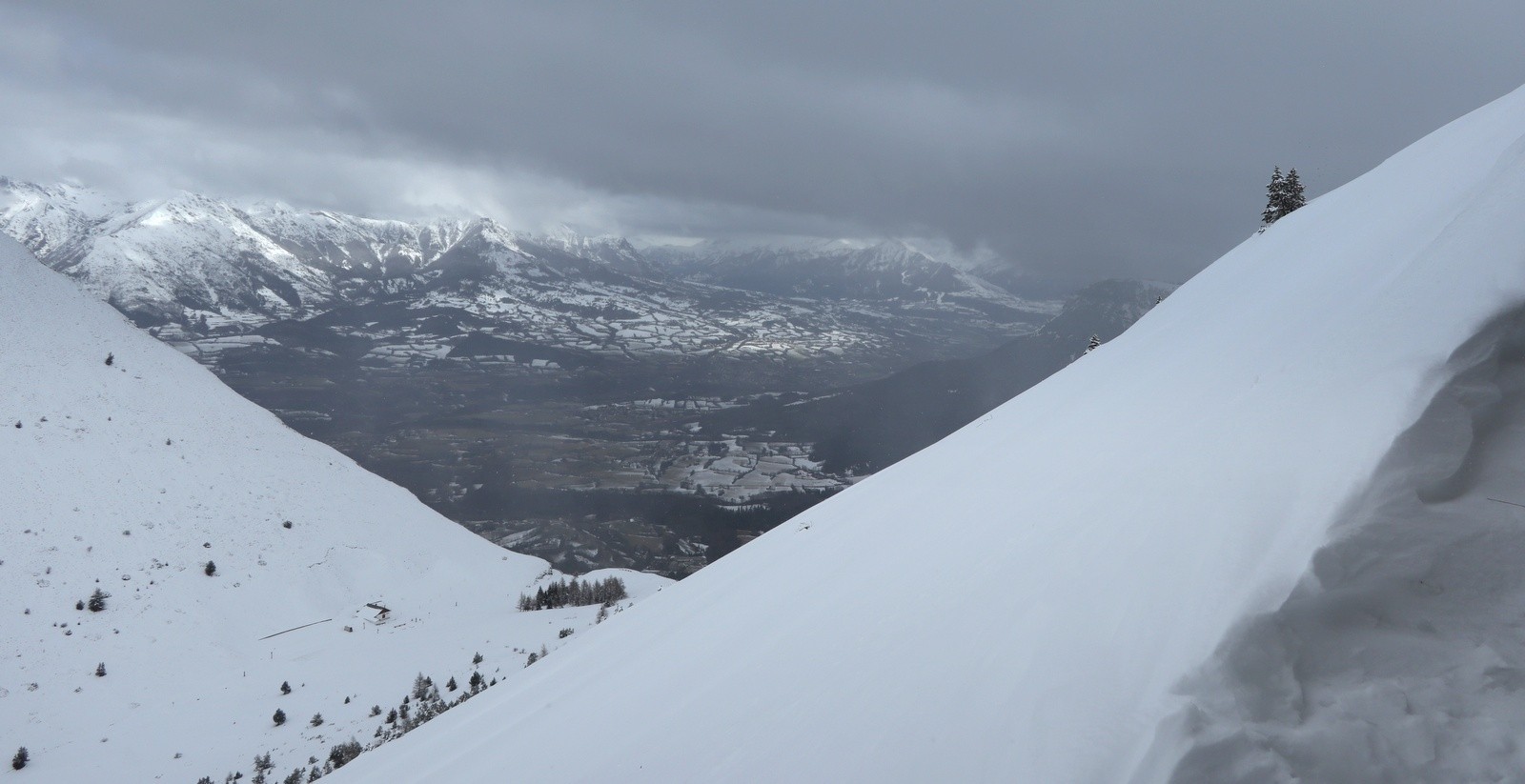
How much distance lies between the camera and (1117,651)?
131 inches

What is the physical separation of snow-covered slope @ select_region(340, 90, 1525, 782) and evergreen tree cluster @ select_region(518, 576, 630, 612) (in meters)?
17.8

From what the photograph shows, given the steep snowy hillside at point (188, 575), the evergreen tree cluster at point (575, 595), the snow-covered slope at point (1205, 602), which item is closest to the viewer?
the snow-covered slope at point (1205, 602)

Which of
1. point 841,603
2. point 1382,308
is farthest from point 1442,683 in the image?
point 841,603

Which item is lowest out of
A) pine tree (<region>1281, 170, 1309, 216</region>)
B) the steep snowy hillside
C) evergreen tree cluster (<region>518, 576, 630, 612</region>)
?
evergreen tree cluster (<region>518, 576, 630, 612</region>)

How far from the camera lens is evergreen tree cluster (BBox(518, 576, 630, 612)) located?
2381 centimetres

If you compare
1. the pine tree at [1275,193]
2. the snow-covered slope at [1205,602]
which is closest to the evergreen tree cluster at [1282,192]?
the pine tree at [1275,193]

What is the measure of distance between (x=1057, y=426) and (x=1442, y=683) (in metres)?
5.46

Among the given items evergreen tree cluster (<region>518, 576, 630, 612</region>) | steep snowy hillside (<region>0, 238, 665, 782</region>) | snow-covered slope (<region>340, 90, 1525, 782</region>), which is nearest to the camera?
snow-covered slope (<region>340, 90, 1525, 782</region>)

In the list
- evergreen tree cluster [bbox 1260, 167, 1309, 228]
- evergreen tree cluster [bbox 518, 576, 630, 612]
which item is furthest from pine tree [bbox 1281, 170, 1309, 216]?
evergreen tree cluster [bbox 518, 576, 630, 612]

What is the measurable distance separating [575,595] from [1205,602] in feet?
79.8

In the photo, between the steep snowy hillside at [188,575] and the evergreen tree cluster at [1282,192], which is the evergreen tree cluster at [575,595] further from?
the evergreen tree cluster at [1282,192]

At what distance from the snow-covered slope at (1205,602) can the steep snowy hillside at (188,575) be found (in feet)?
37.1

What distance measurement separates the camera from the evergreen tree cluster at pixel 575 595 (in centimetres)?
2381

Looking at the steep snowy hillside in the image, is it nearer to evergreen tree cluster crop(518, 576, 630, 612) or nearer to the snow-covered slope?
evergreen tree cluster crop(518, 576, 630, 612)
